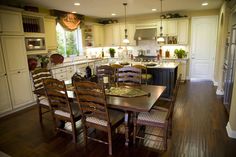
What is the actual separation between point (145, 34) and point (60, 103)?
5051mm

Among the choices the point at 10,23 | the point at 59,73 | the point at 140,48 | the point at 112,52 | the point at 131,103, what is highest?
the point at 10,23

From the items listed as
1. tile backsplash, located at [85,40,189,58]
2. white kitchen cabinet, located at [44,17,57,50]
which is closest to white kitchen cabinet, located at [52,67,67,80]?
white kitchen cabinet, located at [44,17,57,50]

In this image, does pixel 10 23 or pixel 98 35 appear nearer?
pixel 10 23

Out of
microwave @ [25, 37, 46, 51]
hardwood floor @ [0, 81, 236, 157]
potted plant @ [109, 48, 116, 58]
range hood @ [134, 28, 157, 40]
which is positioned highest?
range hood @ [134, 28, 157, 40]

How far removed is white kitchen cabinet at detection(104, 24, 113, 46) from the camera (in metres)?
7.65

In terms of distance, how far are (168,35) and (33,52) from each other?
4.86 m

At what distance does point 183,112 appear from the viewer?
3.79 meters

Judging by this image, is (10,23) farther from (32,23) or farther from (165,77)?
(165,77)

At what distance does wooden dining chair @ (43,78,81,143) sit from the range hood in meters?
4.76

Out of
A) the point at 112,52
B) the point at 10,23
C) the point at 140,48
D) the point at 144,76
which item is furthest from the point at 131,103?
the point at 112,52

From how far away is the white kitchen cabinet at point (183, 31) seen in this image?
6.31 metres

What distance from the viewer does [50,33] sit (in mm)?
5133

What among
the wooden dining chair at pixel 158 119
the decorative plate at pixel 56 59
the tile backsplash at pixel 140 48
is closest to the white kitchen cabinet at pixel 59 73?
the decorative plate at pixel 56 59

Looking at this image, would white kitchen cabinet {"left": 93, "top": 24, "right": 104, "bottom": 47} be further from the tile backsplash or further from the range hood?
the range hood
